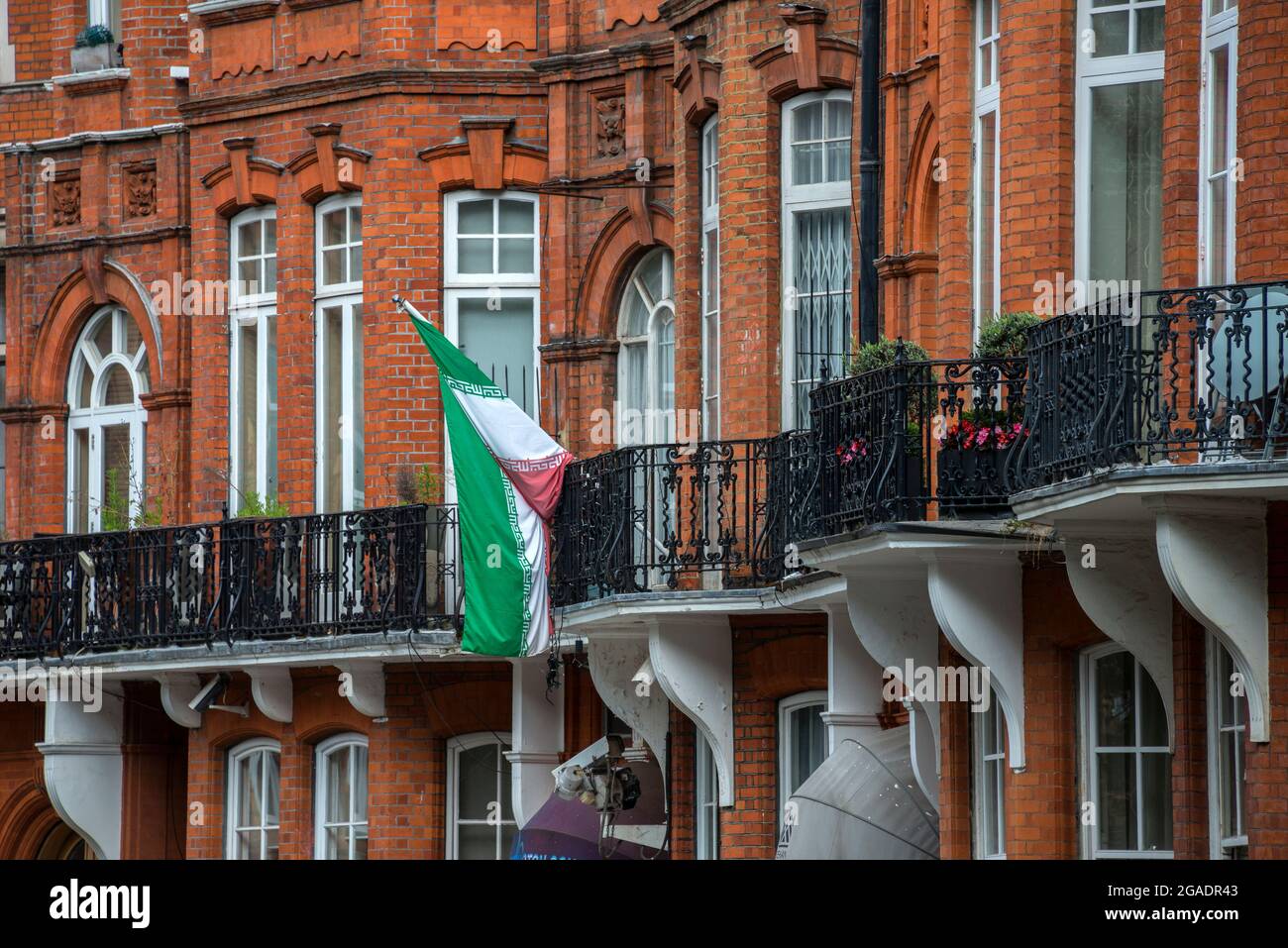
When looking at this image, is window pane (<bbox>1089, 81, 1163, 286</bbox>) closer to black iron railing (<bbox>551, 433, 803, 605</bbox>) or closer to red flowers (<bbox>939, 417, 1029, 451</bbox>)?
red flowers (<bbox>939, 417, 1029, 451</bbox>)

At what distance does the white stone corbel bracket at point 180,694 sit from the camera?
101 ft

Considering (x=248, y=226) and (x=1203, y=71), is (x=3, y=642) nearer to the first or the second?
(x=248, y=226)

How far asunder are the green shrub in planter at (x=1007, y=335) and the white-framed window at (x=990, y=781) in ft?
8.28

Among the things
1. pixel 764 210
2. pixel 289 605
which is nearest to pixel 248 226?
pixel 289 605

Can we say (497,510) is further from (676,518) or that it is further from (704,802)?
(704,802)

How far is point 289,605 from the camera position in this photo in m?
29.2

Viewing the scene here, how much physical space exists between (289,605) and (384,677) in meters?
1.06

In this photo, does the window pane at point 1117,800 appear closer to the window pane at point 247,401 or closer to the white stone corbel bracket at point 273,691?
the white stone corbel bracket at point 273,691

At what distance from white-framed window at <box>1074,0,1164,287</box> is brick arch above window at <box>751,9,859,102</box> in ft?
13.5

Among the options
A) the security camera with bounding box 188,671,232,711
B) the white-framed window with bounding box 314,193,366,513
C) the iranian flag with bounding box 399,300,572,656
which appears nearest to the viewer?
the iranian flag with bounding box 399,300,572,656

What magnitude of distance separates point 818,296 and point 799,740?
3.41 meters

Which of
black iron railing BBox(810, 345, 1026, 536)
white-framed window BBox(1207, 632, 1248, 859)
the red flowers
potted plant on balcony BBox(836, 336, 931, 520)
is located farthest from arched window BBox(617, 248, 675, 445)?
white-framed window BBox(1207, 632, 1248, 859)

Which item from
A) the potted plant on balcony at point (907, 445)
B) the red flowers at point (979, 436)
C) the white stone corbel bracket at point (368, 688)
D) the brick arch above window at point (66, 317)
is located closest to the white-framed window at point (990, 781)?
the potted plant on balcony at point (907, 445)

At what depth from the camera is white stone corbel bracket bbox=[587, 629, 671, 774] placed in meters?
26.5
